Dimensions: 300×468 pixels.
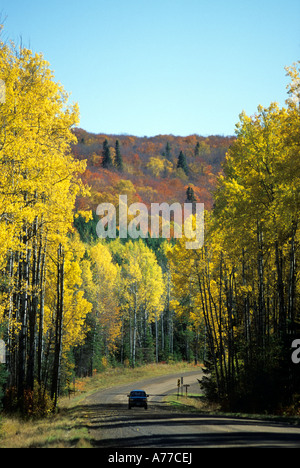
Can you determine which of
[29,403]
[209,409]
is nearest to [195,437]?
[29,403]

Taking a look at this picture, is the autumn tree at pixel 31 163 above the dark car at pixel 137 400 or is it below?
above

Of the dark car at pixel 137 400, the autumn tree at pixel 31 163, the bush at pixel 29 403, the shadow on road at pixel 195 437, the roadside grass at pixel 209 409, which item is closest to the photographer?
the shadow on road at pixel 195 437

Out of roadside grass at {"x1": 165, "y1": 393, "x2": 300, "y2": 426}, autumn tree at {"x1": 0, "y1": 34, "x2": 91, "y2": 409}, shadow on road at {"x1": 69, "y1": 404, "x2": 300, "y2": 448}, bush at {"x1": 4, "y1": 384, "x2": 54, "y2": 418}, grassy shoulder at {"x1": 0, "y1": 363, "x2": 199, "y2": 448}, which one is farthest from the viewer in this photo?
bush at {"x1": 4, "y1": 384, "x2": 54, "y2": 418}

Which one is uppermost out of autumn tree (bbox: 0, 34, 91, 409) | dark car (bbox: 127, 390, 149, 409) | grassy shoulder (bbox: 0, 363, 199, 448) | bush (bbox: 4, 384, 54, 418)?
autumn tree (bbox: 0, 34, 91, 409)

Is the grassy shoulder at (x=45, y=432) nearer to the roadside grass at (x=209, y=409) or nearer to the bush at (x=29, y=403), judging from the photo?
the bush at (x=29, y=403)

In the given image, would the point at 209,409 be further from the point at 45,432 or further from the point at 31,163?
the point at 31,163

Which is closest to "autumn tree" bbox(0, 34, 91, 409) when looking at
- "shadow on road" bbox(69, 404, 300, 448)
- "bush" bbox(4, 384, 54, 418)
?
"bush" bbox(4, 384, 54, 418)

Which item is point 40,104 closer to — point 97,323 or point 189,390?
point 189,390

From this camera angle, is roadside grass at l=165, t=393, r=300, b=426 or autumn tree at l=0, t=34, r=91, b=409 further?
roadside grass at l=165, t=393, r=300, b=426

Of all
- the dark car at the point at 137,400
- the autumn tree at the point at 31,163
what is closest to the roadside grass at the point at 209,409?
the dark car at the point at 137,400

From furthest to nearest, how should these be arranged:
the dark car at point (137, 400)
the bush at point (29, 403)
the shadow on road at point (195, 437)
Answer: the dark car at point (137, 400) < the bush at point (29, 403) < the shadow on road at point (195, 437)

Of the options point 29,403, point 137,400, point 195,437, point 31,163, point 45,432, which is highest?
point 31,163

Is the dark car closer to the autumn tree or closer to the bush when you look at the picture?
the bush
